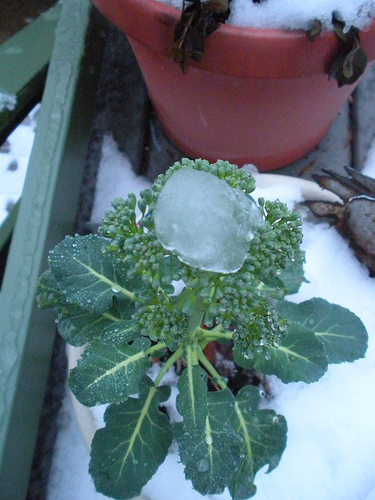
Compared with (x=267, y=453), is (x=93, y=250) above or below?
above

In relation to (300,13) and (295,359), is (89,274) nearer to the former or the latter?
(295,359)

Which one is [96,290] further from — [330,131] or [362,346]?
[330,131]

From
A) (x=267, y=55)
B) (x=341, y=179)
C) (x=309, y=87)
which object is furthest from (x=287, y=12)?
(x=341, y=179)

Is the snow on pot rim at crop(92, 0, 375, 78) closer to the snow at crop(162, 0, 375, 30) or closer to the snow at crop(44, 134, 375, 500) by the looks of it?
the snow at crop(162, 0, 375, 30)

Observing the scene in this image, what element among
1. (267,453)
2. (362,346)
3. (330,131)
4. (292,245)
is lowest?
(267,453)

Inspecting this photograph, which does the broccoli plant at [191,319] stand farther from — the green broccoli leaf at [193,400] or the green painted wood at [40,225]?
the green painted wood at [40,225]

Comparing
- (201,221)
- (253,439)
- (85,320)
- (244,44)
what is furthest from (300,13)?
(253,439)

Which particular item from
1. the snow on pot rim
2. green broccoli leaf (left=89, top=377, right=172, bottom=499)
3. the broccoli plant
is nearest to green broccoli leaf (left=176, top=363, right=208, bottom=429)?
the broccoli plant

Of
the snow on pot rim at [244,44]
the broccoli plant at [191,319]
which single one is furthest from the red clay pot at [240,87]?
the broccoli plant at [191,319]

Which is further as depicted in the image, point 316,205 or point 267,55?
point 316,205
